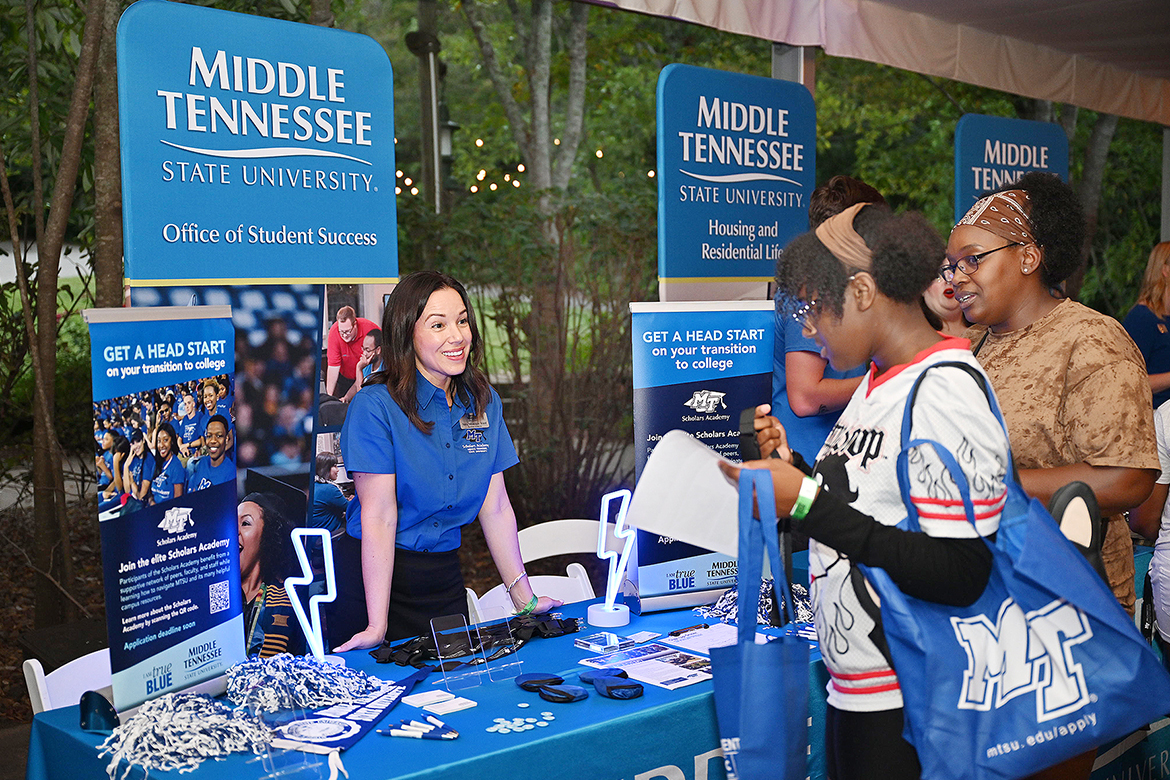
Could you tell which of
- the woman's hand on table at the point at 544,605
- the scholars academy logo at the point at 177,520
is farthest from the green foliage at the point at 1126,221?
the scholars academy logo at the point at 177,520

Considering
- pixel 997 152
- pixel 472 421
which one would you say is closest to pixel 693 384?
pixel 472 421

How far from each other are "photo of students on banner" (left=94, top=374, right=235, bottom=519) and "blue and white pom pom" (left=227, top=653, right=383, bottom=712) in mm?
391

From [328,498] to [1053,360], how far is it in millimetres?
1843

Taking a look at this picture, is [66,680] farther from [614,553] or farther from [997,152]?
[997,152]

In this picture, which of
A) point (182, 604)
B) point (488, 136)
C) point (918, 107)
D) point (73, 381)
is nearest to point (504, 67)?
point (488, 136)

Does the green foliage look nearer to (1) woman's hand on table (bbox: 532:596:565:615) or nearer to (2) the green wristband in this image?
(1) woman's hand on table (bbox: 532:596:565:615)

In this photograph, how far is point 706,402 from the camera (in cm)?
288

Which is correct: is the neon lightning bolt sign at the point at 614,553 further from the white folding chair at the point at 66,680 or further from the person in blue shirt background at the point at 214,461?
the white folding chair at the point at 66,680

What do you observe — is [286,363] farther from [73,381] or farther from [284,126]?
[73,381]

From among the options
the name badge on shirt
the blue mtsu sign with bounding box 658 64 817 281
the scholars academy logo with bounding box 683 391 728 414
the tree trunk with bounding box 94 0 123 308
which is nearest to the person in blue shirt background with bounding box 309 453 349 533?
the name badge on shirt

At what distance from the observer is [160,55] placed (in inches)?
88.7

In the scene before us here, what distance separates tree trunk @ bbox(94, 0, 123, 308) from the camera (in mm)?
3191

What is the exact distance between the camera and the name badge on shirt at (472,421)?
8.48 feet

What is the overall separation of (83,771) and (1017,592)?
1.67m
